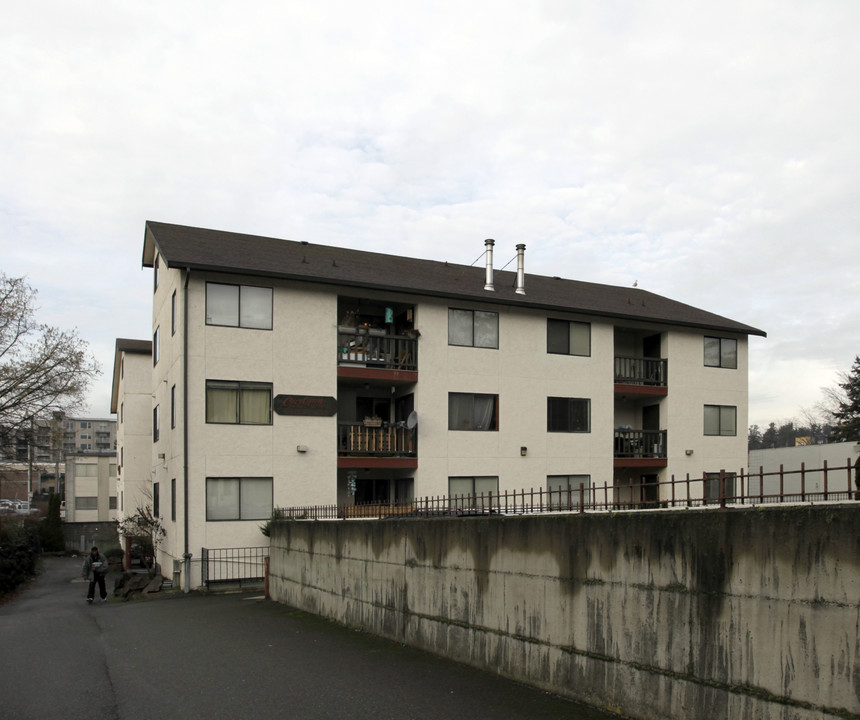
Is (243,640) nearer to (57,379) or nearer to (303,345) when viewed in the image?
(303,345)

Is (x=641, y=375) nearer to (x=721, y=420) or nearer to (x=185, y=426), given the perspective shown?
(x=721, y=420)

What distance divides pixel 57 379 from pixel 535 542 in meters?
29.9

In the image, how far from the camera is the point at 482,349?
86.4ft

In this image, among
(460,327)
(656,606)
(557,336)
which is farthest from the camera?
(557,336)

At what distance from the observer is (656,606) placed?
762 centimetres

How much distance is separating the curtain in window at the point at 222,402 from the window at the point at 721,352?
17.4 metres

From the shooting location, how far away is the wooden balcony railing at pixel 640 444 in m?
28.5

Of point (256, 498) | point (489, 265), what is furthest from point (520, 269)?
point (256, 498)

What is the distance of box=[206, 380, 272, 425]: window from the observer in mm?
22672

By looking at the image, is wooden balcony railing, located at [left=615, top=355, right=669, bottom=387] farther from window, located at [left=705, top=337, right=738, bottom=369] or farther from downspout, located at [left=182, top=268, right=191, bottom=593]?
downspout, located at [left=182, top=268, right=191, bottom=593]

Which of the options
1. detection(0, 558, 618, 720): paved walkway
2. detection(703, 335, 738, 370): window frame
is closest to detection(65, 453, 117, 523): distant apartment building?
detection(703, 335, 738, 370): window frame

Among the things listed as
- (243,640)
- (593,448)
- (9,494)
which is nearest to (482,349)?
(593,448)

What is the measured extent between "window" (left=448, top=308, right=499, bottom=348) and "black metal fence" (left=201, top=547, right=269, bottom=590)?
8.93 m

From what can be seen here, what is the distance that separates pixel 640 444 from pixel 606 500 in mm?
18594
